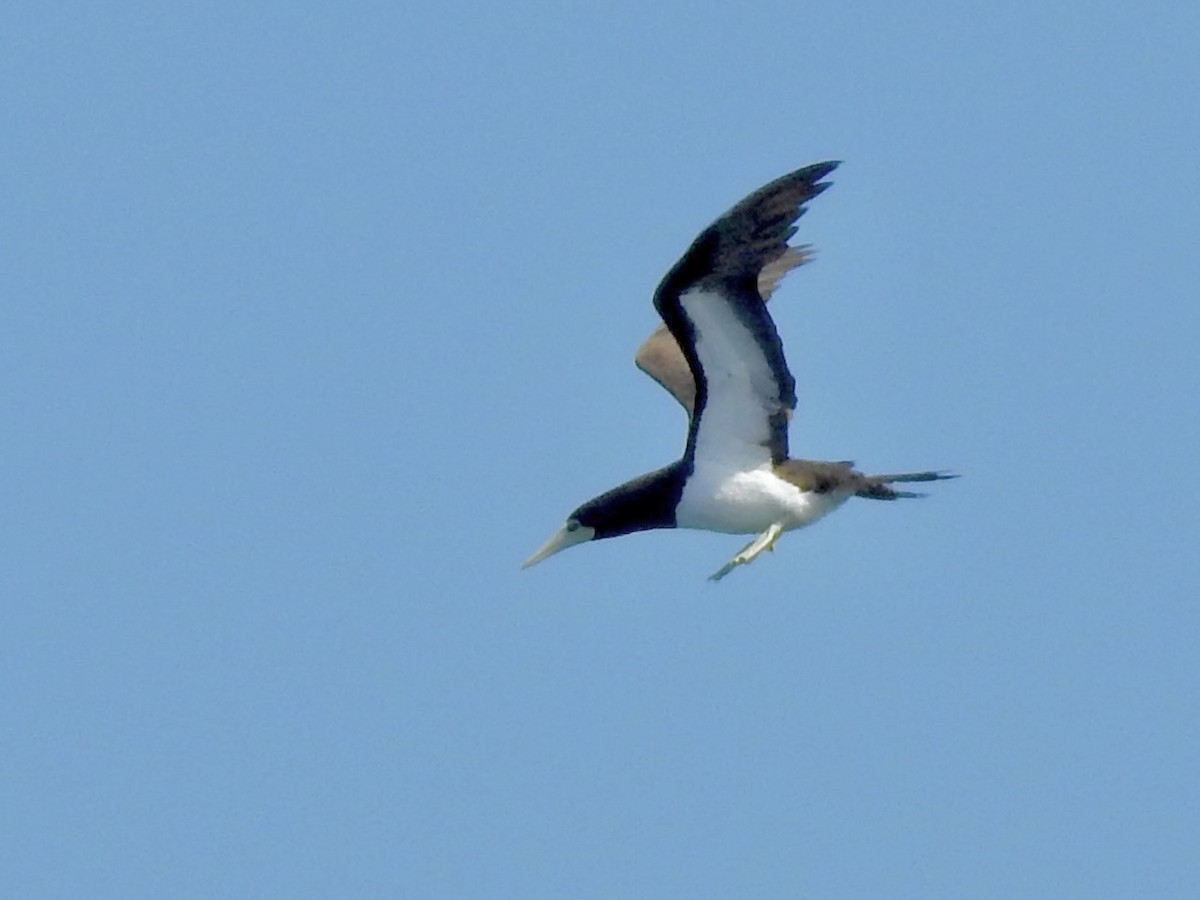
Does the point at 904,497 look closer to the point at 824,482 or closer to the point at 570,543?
the point at 824,482

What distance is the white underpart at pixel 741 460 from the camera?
19.4 meters

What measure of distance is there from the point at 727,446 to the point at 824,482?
→ 29.2 inches

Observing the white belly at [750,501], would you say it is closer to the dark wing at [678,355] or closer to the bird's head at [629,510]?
the bird's head at [629,510]

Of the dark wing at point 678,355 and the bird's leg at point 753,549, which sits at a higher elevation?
the dark wing at point 678,355

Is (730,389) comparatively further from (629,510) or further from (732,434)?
(629,510)

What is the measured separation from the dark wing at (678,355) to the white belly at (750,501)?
113 centimetres

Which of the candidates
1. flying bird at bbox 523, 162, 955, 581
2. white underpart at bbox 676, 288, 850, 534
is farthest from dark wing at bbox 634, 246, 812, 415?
white underpart at bbox 676, 288, 850, 534

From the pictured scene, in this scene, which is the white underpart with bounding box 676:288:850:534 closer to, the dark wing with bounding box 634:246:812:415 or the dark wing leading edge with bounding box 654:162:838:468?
the dark wing leading edge with bounding box 654:162:838:468

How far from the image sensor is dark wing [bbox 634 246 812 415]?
21125mm

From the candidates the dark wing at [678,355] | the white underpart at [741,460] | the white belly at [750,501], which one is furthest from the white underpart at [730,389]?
the dark wing at [678,355]

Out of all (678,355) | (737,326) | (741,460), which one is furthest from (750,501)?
(678,355)

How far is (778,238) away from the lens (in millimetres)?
18125

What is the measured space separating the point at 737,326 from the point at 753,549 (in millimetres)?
1536

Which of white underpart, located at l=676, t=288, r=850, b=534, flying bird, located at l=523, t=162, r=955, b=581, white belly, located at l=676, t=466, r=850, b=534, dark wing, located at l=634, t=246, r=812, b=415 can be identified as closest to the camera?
flying bird, located at l=523, t=162, r=955, b=581
